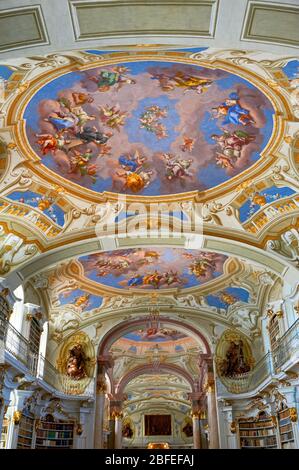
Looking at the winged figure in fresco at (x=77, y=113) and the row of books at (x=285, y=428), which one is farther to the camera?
the row of books at (x=285, y=428)

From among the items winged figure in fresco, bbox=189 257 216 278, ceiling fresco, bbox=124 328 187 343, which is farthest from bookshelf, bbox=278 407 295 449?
ceiling fresco, bbox=124 328 187 343

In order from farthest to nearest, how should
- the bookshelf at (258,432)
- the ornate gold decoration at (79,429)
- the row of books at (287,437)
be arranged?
the ornate gold decoration at (79,429) → the bookshelf at (258,432) → the row of books at (287,437)

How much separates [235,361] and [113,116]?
1450cm

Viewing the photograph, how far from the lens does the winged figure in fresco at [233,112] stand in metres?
10.8

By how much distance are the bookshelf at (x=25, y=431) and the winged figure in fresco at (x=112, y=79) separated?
39.8ft

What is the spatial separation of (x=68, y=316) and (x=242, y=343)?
869 cm

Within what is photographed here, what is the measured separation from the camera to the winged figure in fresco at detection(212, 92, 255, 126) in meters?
10.8

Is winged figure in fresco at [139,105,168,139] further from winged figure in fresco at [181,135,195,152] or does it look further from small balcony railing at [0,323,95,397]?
small balcony railing at [0,323,95,397]

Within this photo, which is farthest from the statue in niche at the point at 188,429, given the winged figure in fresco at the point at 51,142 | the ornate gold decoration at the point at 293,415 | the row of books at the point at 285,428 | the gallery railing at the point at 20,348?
the winged figure in fresco at the point at 51,142

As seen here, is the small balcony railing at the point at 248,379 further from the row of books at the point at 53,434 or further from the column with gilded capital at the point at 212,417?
the row of books at the point at 53,434

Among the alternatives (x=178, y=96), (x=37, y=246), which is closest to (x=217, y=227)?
(x=178, y=96)

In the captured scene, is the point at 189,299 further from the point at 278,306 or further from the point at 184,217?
the point at 184,217

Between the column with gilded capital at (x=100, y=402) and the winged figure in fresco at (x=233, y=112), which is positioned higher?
the winged figure in fresco at (x=233, y=112)

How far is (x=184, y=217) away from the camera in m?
14.4
